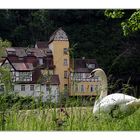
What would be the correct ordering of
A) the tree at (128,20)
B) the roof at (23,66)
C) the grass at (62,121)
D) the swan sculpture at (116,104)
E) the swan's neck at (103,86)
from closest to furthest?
the grass at (62,121) < the swan sculpture at (116,104) < the swan's neck at (103,86) < the roof at (23,66) < the tree at (128,20)

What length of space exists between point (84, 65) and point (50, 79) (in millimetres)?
292

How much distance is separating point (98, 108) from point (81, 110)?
0.13m

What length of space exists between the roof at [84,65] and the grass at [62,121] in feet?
1.18

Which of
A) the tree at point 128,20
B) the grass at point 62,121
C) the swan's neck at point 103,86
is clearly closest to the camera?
the grass at point 62,121

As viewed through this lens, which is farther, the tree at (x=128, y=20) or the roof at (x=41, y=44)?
the tree at (x=128, y=20)

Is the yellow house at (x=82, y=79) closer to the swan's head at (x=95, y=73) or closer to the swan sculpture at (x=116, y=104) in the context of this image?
the swan's head at (x=95, y=73)

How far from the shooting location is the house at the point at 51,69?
4.31m

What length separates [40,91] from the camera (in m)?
4.18

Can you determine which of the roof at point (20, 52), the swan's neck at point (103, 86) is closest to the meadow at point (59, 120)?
the swan's neck at point (103, 86)

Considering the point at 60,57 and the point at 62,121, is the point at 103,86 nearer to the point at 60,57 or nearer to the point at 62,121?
the point at 60,57


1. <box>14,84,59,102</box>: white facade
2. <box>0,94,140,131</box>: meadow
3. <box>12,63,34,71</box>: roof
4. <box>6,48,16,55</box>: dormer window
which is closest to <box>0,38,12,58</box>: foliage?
<box>6,48,16,55</box>: dormer window

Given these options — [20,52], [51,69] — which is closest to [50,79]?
[51,69]

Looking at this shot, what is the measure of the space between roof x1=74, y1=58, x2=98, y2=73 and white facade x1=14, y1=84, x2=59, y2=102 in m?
0.23
